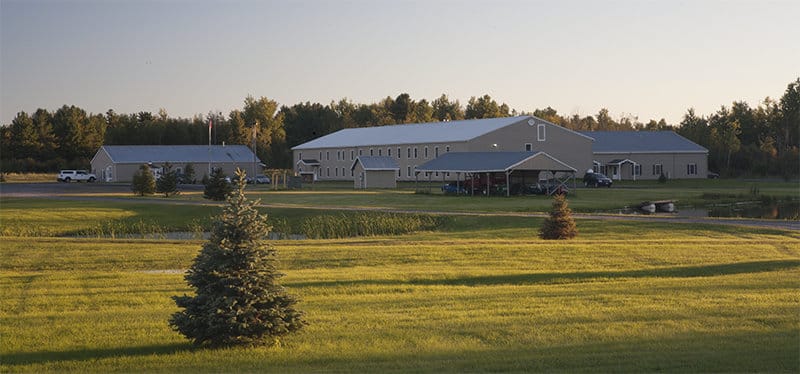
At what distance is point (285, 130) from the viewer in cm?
13412

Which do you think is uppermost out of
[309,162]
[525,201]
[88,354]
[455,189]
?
[309,162]

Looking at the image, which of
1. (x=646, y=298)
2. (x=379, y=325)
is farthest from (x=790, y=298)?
(x=379, y=325)

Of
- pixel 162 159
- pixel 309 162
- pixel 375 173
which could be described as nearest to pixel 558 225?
pixel 375 173

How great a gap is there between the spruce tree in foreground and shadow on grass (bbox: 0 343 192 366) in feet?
1.19

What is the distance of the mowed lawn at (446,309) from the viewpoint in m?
11.2

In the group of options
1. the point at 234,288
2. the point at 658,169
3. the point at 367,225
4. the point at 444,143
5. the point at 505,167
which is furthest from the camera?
the point at 658,169

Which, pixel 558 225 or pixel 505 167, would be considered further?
pixel 505 167

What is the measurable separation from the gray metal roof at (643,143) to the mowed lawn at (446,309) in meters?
67.3

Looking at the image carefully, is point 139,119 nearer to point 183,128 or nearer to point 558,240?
point 183,128

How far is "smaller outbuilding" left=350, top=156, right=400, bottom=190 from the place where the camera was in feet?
250

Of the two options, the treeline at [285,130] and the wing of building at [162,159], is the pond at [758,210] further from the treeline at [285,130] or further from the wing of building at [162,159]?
the wing of building at [162,159]

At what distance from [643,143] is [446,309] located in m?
82.6

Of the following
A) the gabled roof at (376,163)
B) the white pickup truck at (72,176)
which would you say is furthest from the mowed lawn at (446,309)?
the white pickup truck at (72,176)

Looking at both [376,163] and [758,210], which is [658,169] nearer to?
[376,163]
